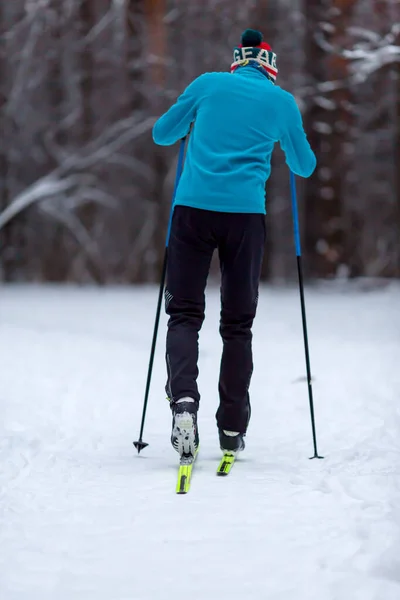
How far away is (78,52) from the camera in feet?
28.9

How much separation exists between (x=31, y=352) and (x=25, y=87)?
189 inches

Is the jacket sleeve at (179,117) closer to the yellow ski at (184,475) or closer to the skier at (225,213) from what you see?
the skier at (225,213)

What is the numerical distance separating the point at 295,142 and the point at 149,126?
6023mm

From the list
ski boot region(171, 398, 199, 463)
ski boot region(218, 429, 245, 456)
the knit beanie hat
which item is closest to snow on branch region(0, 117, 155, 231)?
the knit beanie hat

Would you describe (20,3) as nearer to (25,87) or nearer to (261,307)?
(25,87)

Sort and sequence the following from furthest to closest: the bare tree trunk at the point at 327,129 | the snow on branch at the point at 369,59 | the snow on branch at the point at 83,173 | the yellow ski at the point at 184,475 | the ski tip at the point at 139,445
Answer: the snow on branch at the point at 83,173
the bare tree trunk at the point at 327,129
the snow on branch at the point at 369,59
the ski tip at the point at 139,445
the yellow ski at the point at 184,475

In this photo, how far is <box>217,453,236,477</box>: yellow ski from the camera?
2.78 metres

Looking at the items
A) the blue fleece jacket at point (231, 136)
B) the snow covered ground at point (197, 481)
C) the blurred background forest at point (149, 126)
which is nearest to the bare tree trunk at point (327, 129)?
the blurred background forest at point (149, 126)

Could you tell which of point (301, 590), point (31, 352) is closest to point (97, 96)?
point (31, 352)

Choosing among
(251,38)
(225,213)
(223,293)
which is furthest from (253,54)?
(223,293)

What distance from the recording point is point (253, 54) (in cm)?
290

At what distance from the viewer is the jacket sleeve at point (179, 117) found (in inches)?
112

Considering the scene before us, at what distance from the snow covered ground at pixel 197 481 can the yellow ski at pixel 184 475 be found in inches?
2.0

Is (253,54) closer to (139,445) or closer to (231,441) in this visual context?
(231,441)
